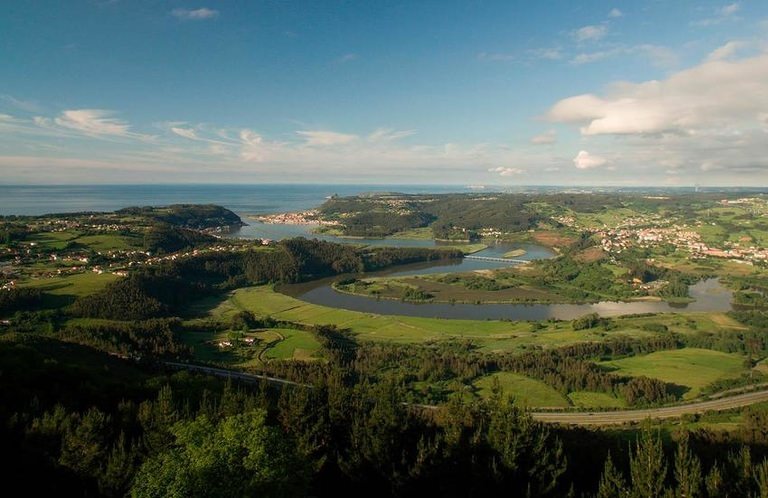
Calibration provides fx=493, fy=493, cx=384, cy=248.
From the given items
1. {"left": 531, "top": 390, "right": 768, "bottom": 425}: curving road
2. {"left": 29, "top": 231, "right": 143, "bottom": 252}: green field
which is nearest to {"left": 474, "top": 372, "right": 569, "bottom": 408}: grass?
{"left": 531, "top": 390, "right": 768, "bottom": 425}: curving road

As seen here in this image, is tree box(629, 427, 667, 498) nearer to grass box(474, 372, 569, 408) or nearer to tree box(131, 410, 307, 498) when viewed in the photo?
tree box(131, 410, 307, 498)

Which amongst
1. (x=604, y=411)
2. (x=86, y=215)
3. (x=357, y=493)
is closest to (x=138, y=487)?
(x=357, y=493)

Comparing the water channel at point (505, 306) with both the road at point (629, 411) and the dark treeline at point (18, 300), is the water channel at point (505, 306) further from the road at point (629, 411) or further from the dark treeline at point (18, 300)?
the dark treeline at point (18, 300)

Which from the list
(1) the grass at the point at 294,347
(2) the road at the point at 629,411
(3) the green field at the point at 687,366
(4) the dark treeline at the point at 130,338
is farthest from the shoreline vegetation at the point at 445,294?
(2) the road at the point at 629,411

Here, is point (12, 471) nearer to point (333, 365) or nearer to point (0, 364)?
point (0, 364)

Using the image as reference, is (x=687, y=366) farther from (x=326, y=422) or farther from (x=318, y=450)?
(x=318, y=450)

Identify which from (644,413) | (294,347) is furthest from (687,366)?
(294,347)

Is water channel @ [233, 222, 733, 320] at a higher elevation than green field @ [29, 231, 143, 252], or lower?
lower
